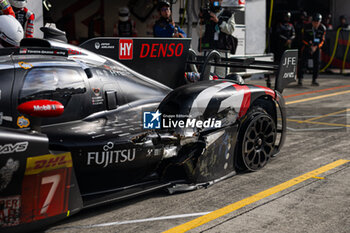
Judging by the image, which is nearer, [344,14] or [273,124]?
[273,124]

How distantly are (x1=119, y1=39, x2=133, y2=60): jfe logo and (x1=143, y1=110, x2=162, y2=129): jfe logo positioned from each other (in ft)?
3.04

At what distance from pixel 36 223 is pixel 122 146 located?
3.08ft

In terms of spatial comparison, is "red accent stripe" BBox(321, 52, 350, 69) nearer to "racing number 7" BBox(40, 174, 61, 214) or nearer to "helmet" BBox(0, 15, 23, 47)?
"helmet" BBox(0, 15, 23, 47)

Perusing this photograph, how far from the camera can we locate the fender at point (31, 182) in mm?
3066

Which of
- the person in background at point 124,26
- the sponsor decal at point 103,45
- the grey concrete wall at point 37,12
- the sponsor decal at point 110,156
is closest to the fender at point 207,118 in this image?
the sponsor decal at point 110,156

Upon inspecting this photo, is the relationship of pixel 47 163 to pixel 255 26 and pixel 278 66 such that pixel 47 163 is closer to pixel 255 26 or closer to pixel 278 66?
pixel 278 66

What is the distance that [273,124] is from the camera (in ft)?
17.2

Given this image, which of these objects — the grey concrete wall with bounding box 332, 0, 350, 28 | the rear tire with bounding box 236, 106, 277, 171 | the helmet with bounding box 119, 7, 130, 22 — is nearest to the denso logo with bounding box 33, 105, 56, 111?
the rear tire with bounding box 236, 106, 277, 171

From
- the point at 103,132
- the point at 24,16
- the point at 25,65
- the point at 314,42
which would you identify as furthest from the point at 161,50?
the point at 314,42

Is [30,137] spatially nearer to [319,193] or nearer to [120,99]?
[120,99]

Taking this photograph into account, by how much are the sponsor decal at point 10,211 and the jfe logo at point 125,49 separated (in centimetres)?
224

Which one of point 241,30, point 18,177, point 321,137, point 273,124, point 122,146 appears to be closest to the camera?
point 18,177

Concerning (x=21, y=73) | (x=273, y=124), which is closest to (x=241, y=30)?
(x=273, y=124)

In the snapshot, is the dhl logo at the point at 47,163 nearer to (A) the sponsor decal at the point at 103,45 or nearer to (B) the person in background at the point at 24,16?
(A) the sponsor decal at the point at 103,45
